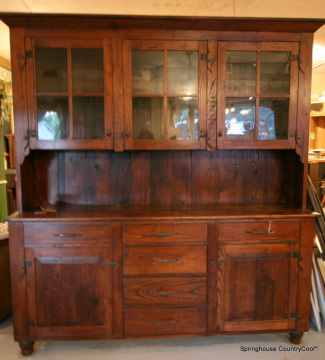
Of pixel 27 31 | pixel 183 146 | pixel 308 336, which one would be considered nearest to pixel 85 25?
pixel 27 31

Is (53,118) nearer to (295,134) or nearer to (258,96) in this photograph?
(258,96)

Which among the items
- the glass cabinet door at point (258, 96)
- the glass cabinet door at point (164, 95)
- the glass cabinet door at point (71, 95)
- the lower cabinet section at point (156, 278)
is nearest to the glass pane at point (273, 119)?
the glass cabinet door at point (258, 96)

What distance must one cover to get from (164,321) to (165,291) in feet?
A: 0.64

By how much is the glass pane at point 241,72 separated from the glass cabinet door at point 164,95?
0.20 meters

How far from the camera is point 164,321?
1.76m


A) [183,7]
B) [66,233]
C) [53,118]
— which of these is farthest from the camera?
[183,7]

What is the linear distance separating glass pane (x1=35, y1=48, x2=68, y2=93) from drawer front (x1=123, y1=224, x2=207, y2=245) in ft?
3.32

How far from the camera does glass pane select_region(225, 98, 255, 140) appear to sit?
1.86 m

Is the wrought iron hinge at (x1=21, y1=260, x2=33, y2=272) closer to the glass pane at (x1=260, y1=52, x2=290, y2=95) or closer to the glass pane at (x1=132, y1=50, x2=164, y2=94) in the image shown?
the glass pane at (x1=132, y1=50, x2=164, y2=94)

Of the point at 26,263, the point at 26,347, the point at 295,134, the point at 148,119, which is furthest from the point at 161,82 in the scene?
the point at 26,347

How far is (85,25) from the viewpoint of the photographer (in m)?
1.73

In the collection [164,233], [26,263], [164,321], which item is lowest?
[164,321]

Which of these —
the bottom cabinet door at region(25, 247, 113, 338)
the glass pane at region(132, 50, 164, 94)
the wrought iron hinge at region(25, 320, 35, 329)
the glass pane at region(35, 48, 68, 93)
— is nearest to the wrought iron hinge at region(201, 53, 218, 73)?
the glass pane at region(132, 50, 164, 94)

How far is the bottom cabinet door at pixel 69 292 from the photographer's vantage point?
1721 mm
